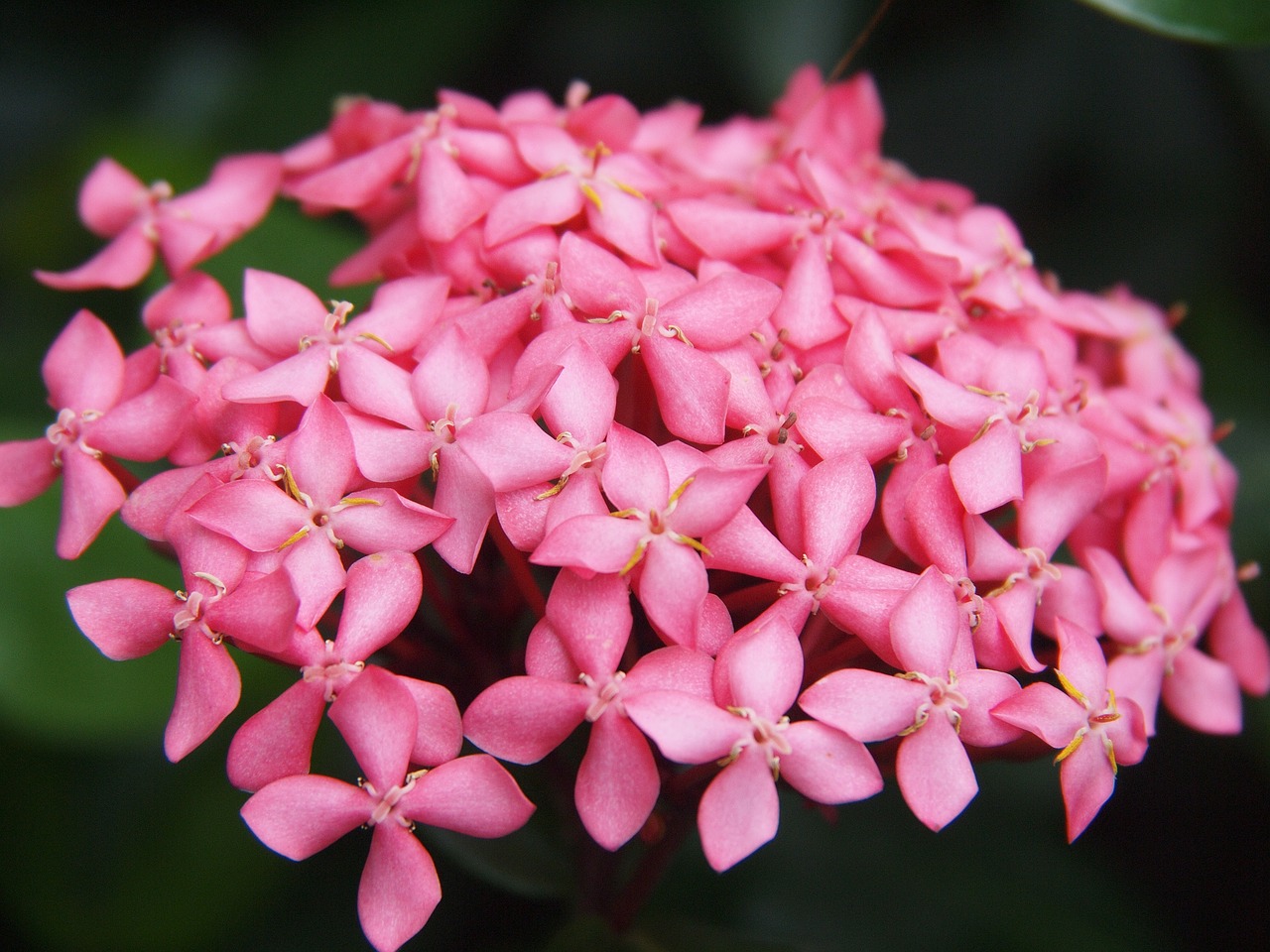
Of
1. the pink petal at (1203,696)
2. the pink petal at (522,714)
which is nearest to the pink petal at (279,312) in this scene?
the pink petal at (522,714)

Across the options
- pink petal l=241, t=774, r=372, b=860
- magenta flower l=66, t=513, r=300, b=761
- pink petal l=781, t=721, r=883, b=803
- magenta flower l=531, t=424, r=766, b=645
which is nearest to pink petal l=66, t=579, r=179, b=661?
magenta flower l=66, t=513, r=300, b=761

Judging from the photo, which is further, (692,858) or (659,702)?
(692,858)

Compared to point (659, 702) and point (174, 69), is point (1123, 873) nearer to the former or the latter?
point (659, 702)

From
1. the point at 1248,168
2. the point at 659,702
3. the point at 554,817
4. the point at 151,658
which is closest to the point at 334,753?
the point at 151,658

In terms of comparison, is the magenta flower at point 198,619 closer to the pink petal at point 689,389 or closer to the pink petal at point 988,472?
the pink petal at point 689,389

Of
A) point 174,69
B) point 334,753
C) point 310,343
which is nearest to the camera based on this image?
point 310,343

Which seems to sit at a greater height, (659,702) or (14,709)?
(659,702)

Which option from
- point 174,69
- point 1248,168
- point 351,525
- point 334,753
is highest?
point 1248,168
